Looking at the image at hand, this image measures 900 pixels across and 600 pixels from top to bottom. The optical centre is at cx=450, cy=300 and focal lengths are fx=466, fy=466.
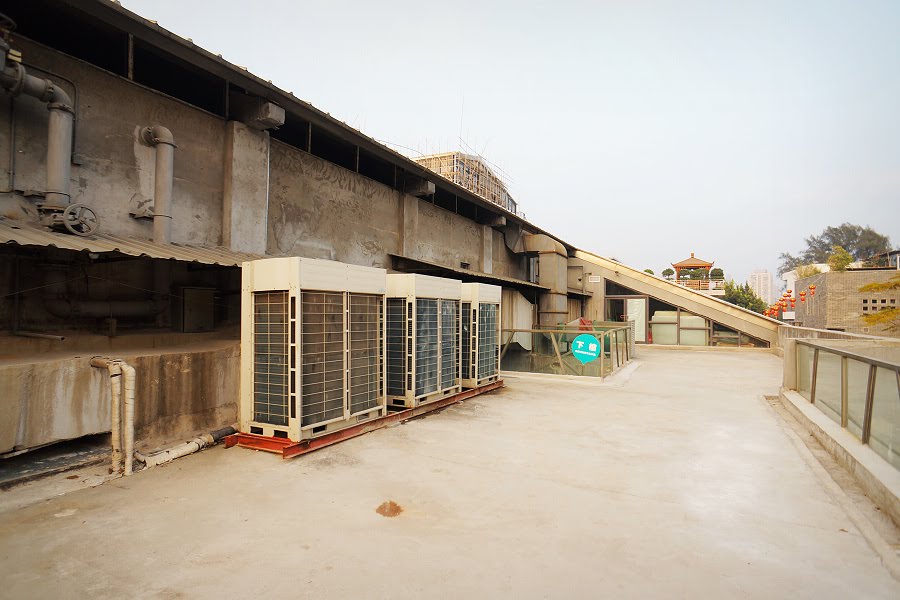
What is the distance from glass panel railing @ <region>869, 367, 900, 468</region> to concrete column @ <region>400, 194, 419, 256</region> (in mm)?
10147

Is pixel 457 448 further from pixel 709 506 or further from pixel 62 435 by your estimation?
pixel 62 435

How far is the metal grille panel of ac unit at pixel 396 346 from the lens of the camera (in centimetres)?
798

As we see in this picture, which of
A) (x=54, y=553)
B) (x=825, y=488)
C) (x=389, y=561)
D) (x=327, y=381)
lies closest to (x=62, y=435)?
(x=54, y=553)

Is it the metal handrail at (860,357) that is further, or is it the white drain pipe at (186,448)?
the white drain pipe at (186,448)

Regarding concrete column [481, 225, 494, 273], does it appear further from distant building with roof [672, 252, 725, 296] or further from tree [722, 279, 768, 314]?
tree [722, 279, 768, 314]

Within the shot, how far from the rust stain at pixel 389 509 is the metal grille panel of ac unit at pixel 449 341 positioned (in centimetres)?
447

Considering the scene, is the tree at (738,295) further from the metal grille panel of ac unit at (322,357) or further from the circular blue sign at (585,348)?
the metal grille panel of ac unit at (322,357)

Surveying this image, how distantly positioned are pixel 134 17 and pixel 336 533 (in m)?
6.91

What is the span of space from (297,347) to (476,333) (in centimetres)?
492

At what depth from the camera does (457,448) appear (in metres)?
6.28

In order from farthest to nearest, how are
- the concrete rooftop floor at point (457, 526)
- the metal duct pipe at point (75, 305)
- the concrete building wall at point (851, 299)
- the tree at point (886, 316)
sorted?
the concrete building wall at point (851, 299) → the tree at point (886, 316) → the metal duct pipe at point (75, 305) → the concrete rooftop floor at point (457, 526)

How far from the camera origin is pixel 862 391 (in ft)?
18.5

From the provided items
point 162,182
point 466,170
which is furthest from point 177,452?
point 466,170

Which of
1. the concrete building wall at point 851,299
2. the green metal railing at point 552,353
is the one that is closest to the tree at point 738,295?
the concrete building wall at point 851,299
